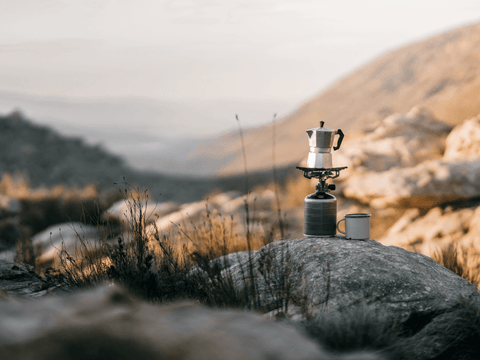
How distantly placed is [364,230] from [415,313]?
2.94 feet

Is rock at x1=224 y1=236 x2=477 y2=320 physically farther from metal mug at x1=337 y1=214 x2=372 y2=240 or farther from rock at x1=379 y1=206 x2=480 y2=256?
rock at x1=379 y1=206 x2=480 y2=256

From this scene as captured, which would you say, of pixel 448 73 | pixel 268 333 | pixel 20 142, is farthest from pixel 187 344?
pixel 20 142

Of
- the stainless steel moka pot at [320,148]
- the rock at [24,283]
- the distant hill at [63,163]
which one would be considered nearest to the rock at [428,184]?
the stainless steel moka pot at [320,148]

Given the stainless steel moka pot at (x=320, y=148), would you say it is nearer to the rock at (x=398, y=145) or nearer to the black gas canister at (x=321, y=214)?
the black gas canister at (x=321, y=214)

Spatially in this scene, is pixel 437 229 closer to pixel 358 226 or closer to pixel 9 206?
pixel 358 226

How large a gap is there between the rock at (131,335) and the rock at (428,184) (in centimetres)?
724

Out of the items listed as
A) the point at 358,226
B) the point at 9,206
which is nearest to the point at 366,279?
the point at 358,226

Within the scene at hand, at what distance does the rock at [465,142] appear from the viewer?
8.56 metres

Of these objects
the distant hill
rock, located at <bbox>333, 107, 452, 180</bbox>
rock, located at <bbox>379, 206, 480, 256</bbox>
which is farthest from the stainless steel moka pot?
the distant hill

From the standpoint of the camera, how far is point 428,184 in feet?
25.7

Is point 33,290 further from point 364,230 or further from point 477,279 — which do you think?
point 477,279

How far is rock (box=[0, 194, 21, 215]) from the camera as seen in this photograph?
39.2 feet

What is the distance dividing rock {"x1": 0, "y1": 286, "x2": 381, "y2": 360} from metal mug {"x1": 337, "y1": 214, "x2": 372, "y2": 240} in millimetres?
2211

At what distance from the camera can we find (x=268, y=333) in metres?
1.42
